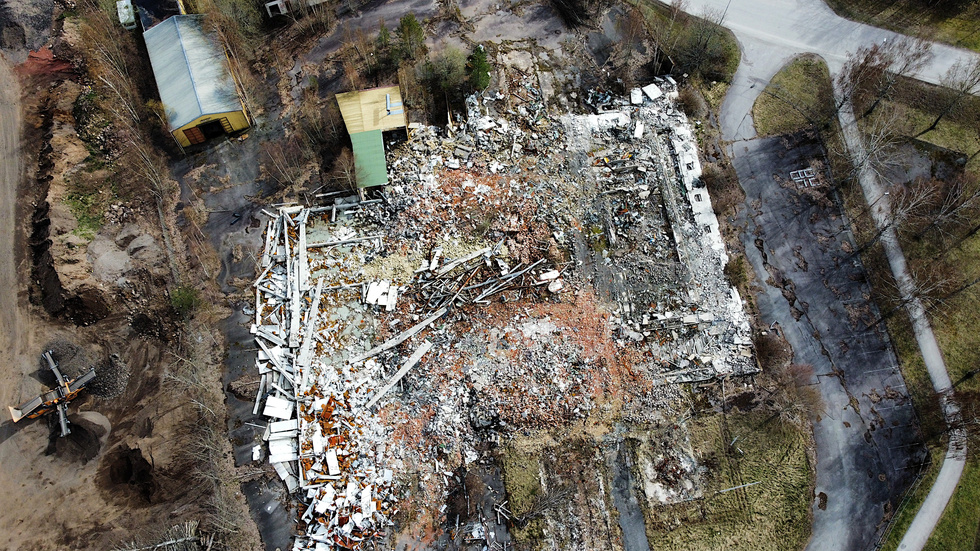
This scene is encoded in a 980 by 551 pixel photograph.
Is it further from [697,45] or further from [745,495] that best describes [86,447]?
[697,45]

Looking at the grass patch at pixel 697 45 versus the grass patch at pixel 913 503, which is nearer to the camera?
the grass patch at pixel 913 503

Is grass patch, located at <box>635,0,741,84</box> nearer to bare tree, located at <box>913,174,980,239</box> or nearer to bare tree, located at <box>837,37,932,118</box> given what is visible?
bare tree, located at <box>837,37,932,118</box>

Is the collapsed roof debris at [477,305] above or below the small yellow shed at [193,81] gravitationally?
below

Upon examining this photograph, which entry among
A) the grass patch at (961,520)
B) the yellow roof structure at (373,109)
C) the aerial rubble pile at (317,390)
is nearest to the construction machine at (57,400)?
the aerial rubble pile at (317,390)

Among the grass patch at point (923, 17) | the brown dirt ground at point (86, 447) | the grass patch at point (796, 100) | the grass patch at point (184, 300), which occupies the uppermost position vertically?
the grass patch at point (923, 17)

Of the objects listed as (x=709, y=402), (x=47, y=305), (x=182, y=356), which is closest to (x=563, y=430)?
(x=709, y=402)

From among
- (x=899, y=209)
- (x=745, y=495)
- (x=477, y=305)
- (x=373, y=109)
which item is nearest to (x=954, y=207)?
(x=899, y=209)

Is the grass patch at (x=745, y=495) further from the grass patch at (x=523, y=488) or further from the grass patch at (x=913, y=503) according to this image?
the grass patch at (x=523, y=488)

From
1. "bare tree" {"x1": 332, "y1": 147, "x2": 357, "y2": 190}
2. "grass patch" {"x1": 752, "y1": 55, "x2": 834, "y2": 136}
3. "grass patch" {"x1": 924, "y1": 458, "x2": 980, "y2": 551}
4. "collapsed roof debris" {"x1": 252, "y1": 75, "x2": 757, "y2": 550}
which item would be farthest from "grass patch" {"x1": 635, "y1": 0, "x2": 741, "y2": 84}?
"grass patch" {"x1": 924, "y1": 458, "x2": 980, "y2": 551}
